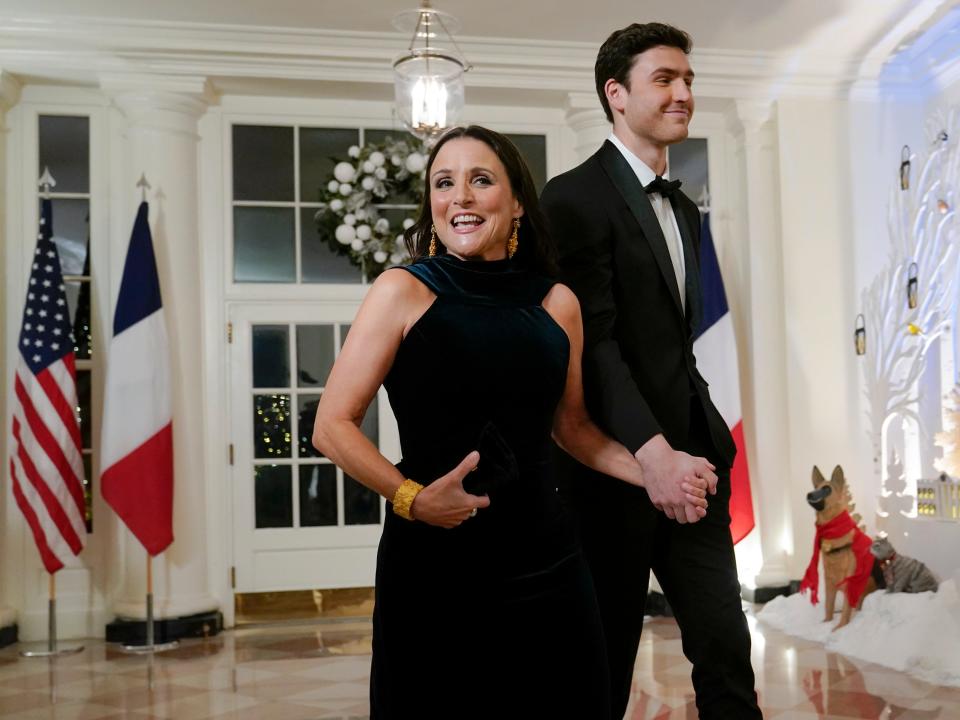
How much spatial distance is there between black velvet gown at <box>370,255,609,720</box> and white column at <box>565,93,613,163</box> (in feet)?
14.4

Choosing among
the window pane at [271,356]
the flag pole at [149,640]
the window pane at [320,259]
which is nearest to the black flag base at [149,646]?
the flag pole at [149,640]

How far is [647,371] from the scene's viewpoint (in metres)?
1.99

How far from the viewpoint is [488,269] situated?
5.55ft

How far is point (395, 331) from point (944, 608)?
11.6 ft

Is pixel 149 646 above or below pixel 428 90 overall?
below

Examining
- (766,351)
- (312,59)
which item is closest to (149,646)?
(312,59)

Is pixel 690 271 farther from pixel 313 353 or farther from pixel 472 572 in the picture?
pixel 313 353

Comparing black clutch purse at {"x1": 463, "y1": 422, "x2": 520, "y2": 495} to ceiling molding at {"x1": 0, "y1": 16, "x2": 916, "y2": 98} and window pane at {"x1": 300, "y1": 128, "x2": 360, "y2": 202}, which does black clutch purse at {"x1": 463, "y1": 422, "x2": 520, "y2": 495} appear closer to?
ceiling molding at {"x1": 0, "y1": 16, "x2": 916, "y2": 98}

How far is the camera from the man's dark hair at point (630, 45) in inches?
79.3

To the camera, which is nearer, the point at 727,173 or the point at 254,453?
the point at 254,453

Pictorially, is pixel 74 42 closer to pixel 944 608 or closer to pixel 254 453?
pixel 254 453

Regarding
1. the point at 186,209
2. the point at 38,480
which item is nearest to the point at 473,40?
the point at 186,209

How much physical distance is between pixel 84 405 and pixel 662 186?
4302 mm

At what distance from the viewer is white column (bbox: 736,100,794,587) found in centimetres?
583
